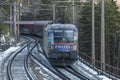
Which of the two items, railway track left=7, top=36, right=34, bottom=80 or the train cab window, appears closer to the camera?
railway track left=7, top=36, right=34, bottom=80

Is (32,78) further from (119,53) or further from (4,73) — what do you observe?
(119,53)

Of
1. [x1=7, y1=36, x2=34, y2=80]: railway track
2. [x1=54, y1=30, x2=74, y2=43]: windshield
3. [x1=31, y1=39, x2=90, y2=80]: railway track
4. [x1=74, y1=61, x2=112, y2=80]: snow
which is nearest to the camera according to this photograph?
[x1=7, y1=36, x2=34, y2=80]: railway track

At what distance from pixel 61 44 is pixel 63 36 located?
2.47ft

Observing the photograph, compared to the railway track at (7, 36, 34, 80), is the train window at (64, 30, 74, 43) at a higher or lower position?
higher

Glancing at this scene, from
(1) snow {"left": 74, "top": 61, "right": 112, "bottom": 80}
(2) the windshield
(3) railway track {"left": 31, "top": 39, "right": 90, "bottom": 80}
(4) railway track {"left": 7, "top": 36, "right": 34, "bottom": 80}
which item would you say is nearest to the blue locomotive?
(2) the windshield

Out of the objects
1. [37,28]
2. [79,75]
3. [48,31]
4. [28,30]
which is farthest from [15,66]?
[28,30]

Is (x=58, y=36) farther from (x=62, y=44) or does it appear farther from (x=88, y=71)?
(x=88, y=71)

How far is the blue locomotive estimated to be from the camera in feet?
124

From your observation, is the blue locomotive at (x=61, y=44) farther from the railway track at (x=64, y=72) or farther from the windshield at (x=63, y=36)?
the railway track at (x=64, y=72)

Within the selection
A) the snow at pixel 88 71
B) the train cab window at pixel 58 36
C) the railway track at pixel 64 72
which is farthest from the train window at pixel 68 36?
the snow at pixel 88 71

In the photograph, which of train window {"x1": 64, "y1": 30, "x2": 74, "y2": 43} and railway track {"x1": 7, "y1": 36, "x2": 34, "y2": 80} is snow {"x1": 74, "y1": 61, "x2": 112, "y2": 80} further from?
railway track {"x1": 7, "y1": 36, "x2": 34, "y2": 80}

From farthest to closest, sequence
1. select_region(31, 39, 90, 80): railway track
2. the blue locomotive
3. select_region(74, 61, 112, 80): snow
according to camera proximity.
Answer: the blue locomotive → select_region(74, 61, 112, 80): snow → select_region(31, 39, 90, 80): railway track

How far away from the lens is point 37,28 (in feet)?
263

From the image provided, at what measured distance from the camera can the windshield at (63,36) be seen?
3809 cm
